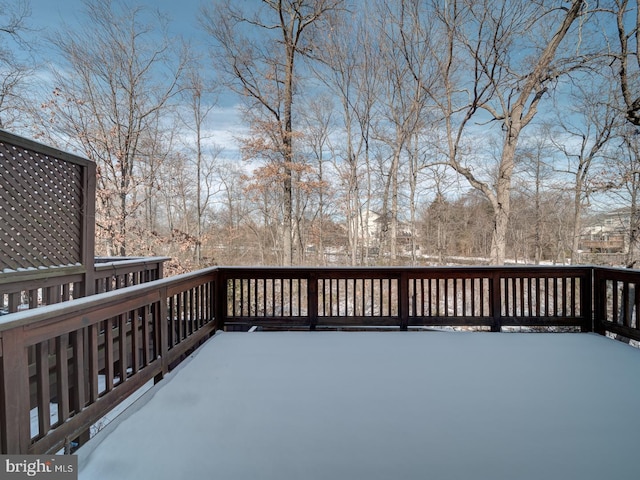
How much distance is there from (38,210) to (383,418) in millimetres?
3070

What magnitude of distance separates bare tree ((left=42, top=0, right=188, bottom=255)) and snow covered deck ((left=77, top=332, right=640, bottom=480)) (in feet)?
23.2

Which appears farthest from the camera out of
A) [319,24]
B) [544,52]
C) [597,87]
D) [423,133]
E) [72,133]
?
[423,133]

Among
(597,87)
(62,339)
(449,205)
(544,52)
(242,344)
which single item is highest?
(544,52)

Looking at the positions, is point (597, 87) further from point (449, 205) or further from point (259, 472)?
point (259, 472)

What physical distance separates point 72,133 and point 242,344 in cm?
801

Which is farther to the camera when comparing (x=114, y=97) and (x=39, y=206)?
(x=114, y=97)

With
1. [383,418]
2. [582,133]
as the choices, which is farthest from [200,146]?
[582,133]

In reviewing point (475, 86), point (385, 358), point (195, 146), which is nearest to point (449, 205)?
point (475, 86)

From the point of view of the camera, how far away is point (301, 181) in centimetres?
900

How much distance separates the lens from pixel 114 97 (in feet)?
27.0

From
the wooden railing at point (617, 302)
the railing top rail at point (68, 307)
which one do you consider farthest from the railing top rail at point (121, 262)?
the wooden railing at point (617, 302)

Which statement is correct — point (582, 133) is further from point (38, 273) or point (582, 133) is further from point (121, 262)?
point (38, 273)

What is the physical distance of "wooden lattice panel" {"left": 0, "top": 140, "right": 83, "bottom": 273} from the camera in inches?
89.7

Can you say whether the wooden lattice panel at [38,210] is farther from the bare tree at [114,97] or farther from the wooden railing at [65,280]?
the bare tree at [114,97]
